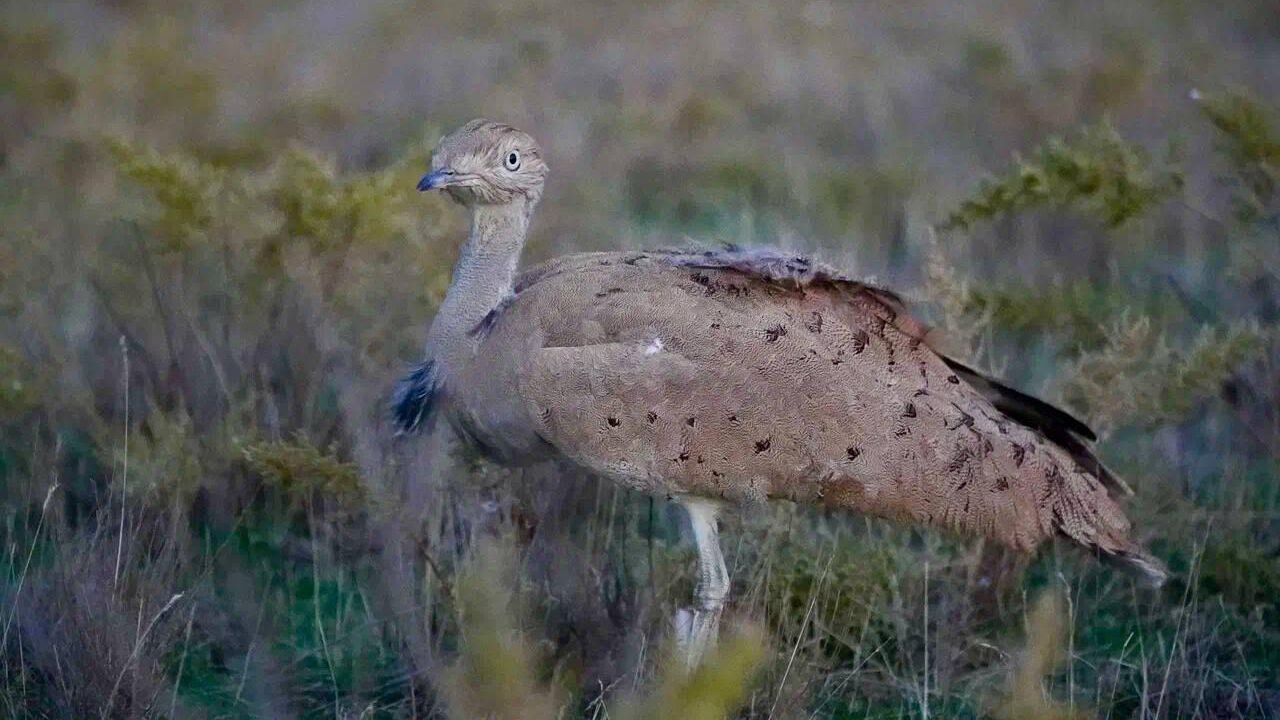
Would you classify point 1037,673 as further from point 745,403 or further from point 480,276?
point 480,276

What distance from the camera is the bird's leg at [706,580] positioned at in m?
4.61

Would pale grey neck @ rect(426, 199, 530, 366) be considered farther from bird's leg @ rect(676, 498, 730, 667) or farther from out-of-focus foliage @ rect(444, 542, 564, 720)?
out-of-focus foliage @ rect(444, 542, 564, 720)

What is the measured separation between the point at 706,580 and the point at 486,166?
1368mm

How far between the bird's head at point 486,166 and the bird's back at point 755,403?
401 millimetres

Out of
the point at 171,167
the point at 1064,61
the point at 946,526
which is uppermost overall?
the point at 1064,61

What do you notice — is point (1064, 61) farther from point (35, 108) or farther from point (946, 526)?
point (946, 526)

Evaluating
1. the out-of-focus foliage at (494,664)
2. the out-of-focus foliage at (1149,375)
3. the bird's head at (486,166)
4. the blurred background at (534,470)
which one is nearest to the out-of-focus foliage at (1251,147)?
the blurred background at (534,470)

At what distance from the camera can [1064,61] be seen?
1397cm

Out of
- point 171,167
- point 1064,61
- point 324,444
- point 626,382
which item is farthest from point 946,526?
point 1064,61

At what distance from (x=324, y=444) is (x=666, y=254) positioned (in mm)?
1844

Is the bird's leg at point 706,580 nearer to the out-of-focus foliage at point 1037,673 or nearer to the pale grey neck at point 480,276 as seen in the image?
the pale grey neck at point 480,276

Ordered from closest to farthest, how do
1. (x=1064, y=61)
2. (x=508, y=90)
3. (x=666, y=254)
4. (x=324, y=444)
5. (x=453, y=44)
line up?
(x=666, y=254)
(x=324, y=444)
(x=508, y=90)
(x=1064, y=61)
(x=453, y=44)

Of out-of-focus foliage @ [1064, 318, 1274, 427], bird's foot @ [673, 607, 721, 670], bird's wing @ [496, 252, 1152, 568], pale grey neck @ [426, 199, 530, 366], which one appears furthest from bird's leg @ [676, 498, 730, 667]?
out-of-focus foliage @ [1064, 318, 1274, 427]

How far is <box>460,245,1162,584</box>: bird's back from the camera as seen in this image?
4.38m
